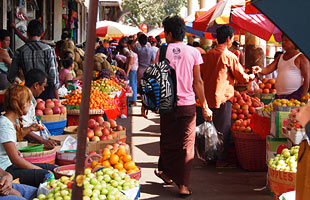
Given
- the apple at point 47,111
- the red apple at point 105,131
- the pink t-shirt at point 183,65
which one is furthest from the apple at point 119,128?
the pink t-shirt at point 183,65

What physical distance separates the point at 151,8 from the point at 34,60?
167 ft

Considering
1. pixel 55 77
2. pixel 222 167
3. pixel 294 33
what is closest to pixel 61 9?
pixel 55 77

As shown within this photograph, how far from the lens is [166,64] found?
524 cm

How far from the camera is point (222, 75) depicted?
259 inches

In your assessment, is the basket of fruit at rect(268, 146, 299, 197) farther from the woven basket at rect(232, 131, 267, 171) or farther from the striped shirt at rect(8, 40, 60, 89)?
the striped shirt at rect(8, 40, 60, 89)

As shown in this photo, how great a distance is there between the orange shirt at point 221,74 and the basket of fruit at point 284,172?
6.88 ft

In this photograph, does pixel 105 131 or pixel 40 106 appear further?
pixel 40 106

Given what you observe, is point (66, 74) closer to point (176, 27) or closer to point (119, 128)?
point (119, 128)

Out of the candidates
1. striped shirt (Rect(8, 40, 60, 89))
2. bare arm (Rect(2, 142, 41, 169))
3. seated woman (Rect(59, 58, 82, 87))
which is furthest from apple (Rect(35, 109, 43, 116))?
seated woman (Rect(59, 58, 82, 87))

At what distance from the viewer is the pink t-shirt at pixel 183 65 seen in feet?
17.4

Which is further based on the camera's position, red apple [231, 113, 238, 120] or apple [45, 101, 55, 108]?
red apple [231, 113, 238, 120]

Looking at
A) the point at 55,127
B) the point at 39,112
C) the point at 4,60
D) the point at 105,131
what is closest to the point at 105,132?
the point at 105,131

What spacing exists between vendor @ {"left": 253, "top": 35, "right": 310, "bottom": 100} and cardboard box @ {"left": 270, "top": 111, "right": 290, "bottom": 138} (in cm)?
99

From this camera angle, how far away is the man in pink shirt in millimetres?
5309
